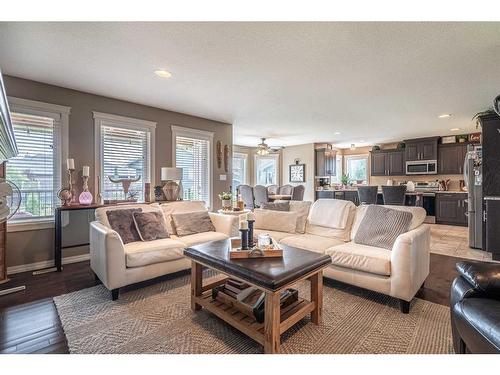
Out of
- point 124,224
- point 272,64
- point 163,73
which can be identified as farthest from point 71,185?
point 272,64

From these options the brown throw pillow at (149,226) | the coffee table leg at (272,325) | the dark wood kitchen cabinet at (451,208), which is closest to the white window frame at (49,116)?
the brown throw pillow at (149,226)

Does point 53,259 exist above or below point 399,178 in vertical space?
below

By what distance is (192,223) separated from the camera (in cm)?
329

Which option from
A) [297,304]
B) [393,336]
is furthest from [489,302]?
[297,304]

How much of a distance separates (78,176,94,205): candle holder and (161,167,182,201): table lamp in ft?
3.42

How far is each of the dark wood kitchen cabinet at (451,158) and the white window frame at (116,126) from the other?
23.8ft

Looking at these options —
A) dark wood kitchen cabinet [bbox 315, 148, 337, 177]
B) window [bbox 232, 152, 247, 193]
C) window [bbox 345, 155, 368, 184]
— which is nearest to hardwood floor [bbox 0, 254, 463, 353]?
dark wood kitchen cabinet [bbox 315, 148, 337, 177]

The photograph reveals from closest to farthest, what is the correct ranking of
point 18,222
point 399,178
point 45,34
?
point 45,34 < point 18,222 < point 399,178

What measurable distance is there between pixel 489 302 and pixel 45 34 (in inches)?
143

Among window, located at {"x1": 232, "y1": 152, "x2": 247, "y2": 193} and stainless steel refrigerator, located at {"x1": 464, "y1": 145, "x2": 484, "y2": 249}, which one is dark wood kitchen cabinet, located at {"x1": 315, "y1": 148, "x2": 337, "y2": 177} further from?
stainless steel refrigerator, located at {"x1": 464, "y1": 145, "x2": 484, "y2": 249}

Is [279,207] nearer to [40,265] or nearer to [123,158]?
[123,158]

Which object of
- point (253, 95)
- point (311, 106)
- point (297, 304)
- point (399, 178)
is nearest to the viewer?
point (297, 304)
